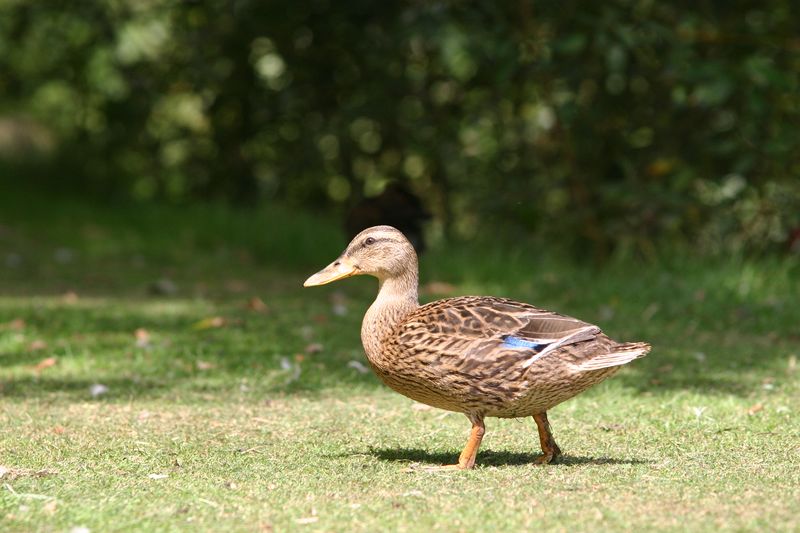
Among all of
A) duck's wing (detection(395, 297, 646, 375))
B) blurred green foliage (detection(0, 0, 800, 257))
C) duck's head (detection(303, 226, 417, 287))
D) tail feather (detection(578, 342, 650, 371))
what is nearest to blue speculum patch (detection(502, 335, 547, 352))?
duck's wing (detection(395, 297, 646, 375))

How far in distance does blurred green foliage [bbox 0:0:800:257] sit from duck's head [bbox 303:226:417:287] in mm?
4008

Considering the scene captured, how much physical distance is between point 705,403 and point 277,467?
7.31ft

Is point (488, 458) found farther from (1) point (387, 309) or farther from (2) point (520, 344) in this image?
(1) point (387, 309)

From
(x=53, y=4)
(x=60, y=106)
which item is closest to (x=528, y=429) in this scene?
(x=53, y=4)

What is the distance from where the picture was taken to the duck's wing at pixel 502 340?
4516mm

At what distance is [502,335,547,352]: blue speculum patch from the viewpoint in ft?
14.9

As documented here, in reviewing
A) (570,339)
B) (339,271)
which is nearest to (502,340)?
(570,339)

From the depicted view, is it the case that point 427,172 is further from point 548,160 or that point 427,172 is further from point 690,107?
point 690,107

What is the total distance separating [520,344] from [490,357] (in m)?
0.12

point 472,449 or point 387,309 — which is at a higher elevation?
point 387,309

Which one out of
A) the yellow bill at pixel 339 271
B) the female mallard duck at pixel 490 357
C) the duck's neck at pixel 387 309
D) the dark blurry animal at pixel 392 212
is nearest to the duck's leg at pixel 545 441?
the female mallard duck at pixel 490 357

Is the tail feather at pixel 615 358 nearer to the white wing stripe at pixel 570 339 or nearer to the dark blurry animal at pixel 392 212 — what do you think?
the white wing stripe at pixel 570 339

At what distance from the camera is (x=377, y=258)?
16.5ft

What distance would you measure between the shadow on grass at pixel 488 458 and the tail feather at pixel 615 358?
46 centimetres
